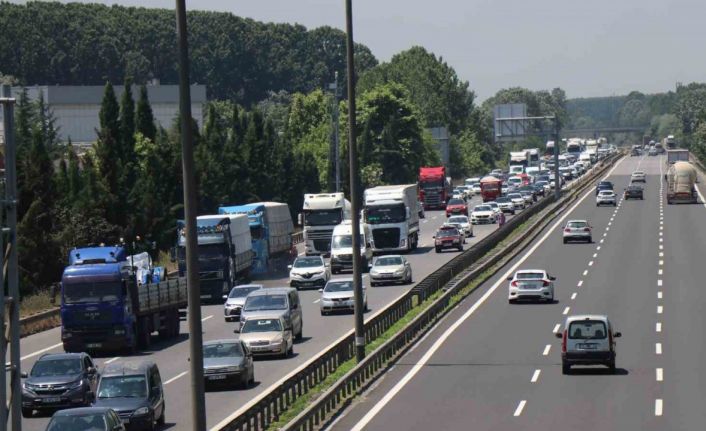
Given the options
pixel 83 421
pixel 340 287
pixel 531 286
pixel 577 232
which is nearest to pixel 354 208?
pixel 83 421

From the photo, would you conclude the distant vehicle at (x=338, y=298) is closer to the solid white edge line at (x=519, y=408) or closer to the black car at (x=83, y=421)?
the solid white edge line at (x=519, y=408)

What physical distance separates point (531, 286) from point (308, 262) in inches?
516

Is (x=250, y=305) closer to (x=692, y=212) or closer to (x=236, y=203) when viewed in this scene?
(x=236, y=203)

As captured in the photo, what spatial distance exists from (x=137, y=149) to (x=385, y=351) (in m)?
49.4

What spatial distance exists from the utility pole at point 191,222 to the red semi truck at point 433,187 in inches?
4252

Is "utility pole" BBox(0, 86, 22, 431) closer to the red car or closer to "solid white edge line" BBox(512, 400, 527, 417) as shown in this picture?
"solid white edge line" BBox(512, 400, 527, 417)

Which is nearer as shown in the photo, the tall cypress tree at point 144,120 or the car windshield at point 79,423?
the car windshield at point 79,423

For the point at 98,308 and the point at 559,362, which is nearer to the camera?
the point at 559,362

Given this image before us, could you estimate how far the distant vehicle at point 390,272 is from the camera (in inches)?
2749

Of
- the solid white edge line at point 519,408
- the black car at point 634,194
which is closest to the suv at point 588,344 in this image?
the solid white edge line at point 519,408

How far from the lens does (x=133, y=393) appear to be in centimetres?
3388

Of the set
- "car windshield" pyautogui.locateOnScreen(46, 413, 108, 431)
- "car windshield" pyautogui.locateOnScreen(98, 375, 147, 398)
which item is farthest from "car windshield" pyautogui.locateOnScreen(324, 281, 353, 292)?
"car windshield" pyautogui.locateOnScreen(46, 413, 108, 431)

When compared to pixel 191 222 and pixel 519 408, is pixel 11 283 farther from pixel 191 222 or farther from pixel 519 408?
pixel 519 408

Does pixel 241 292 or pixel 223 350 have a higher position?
pixel 223 350
